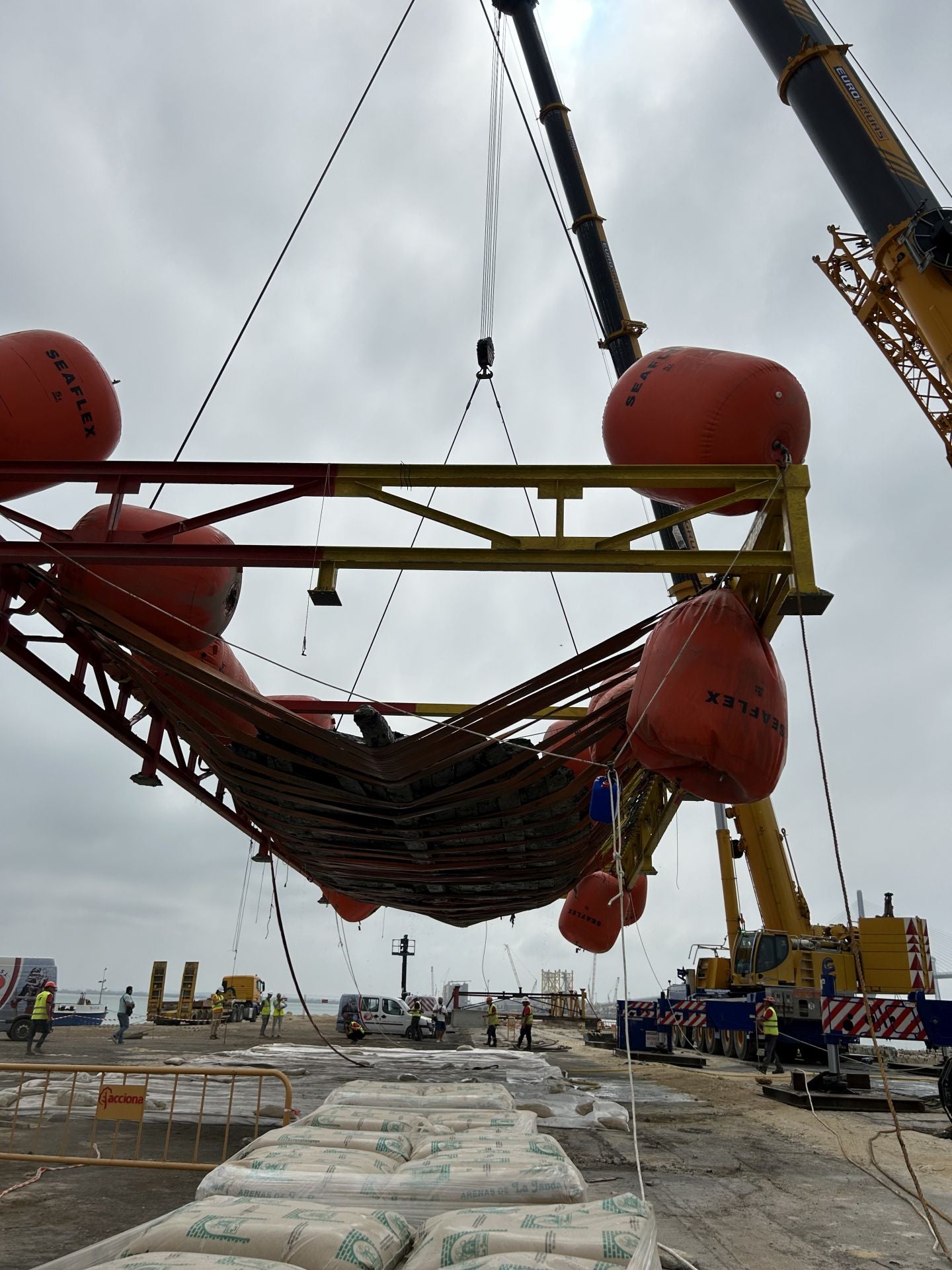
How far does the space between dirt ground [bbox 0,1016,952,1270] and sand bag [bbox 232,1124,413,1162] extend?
46.1 inches

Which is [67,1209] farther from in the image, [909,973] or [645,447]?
[909,973]

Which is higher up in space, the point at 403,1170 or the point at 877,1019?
the point at 877,1019

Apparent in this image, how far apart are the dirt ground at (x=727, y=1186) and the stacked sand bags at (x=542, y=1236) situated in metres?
1.54

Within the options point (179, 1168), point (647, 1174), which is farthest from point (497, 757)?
point (179, 1168)

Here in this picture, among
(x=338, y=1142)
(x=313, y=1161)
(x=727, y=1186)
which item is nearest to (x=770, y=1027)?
(x=727, y=1186)

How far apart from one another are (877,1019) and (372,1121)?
9573 millimetres

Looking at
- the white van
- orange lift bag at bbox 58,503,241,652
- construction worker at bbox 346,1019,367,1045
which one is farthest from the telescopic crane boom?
the white van

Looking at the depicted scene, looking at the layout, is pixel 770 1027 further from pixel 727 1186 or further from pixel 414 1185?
pixel 414 1185

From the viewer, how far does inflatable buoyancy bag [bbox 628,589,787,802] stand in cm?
559

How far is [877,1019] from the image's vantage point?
479 inches

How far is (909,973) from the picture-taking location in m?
16.1

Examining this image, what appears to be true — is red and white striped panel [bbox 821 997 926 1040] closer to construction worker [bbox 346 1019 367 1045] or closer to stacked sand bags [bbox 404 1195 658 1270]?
stacked sand bags [bbox 404 1195 658 1270]

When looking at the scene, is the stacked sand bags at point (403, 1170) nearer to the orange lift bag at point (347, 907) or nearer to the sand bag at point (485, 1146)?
the sand bag at point (485, 1146)

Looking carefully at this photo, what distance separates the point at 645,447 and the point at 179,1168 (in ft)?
21.6
